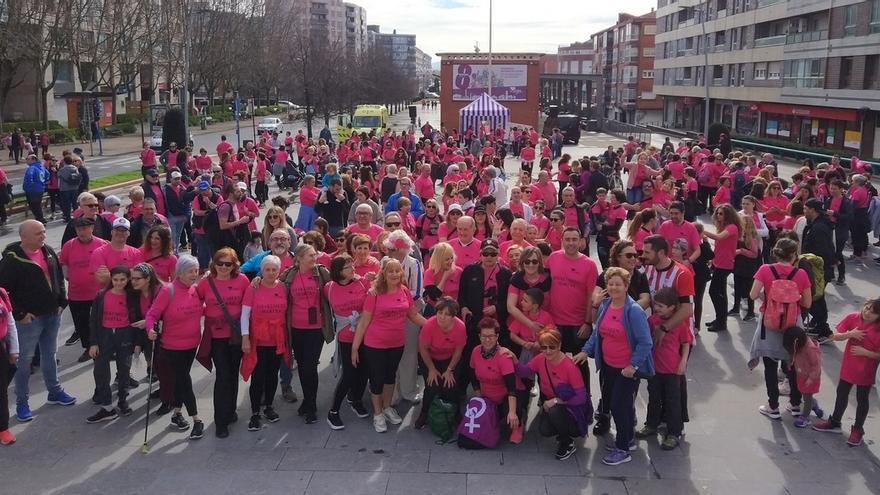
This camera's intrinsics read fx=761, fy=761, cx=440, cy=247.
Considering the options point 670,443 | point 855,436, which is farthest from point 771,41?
point 670,443

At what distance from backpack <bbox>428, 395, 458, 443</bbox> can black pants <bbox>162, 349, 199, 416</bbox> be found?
2.09m

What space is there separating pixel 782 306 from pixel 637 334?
1664mm

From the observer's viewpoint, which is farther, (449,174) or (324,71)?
(324,71)

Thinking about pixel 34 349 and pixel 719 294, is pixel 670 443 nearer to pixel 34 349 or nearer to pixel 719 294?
pixel 719 294

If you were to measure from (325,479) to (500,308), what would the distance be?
7.15 feet

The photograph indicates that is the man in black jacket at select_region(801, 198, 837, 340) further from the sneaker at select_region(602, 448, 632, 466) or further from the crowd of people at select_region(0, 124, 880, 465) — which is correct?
the sneaker at select_region(602, 448, 632, 466)

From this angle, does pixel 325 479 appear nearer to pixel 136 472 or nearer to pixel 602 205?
pixel 136 472

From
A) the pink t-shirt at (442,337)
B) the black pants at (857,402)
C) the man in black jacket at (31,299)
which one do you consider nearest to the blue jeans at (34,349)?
the man in black jacket at (31,299)

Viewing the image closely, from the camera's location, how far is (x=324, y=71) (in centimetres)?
4591

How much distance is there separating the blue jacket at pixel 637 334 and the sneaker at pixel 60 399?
16.3ft

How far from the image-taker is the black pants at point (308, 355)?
6.64 meters

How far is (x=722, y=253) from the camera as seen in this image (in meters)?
9.44

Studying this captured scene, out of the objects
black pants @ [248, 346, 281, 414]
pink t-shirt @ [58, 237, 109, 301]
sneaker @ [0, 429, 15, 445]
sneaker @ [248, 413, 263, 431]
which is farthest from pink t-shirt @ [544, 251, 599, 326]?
sneaker @ [0, 429, 15, 445]

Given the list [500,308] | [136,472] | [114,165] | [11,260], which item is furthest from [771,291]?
[114,165]
